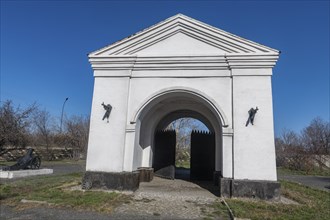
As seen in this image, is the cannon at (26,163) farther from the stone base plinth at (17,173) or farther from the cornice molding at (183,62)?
the cornice molding at (183,62)

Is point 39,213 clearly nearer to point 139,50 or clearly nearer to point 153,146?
point 139,50

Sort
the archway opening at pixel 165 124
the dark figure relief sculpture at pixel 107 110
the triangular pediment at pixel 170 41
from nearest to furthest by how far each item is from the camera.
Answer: the dark figure relief sculpture at pixel 107 110 → the triangular pediment at pixel 170 41 → the archway opening at pixel 165 124

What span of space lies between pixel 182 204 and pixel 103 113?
4.39 meters

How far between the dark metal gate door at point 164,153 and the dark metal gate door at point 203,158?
1.06m

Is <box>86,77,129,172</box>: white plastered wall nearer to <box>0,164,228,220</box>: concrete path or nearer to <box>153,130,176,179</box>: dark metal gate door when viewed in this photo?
<box>0,164,228,220</box>: concrete path

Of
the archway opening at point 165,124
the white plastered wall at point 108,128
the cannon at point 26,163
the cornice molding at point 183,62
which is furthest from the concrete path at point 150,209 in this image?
the cannon at point 26,163

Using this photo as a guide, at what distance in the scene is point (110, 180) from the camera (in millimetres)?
9812

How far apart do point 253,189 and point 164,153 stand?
603 centimetres

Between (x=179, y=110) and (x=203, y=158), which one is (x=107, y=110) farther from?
(x=203, y=158)

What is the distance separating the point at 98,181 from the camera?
388 inches

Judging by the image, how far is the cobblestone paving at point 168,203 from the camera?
690cm

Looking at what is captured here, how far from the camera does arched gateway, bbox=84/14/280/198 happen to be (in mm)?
9359

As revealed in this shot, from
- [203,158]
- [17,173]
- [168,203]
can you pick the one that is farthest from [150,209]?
[17,173]

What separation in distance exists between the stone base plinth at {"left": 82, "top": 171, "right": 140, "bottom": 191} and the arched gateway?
0.03 m
